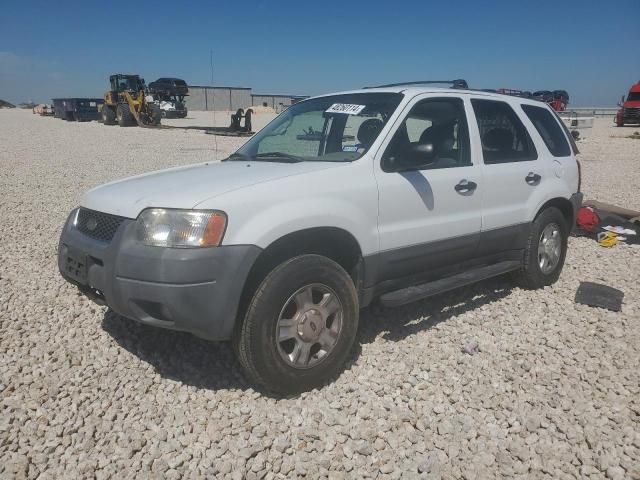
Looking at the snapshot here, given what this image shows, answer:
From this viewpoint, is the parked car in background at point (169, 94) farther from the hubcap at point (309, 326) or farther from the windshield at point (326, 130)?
the hubcap at point (309, 326)

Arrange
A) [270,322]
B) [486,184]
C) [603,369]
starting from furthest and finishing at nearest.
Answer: [486,184], [603,369], [270,322]

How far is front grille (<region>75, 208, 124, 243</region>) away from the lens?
3.02 m

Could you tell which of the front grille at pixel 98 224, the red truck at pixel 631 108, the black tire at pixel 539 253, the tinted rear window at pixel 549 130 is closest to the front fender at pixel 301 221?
the front grille at pixel 98 224

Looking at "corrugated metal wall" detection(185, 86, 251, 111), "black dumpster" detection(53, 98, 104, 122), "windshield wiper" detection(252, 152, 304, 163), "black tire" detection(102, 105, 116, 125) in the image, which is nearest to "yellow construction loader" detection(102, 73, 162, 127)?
"black tire" detection(102, 105, 116, 125)

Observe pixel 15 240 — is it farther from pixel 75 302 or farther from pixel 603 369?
pixel 603 369

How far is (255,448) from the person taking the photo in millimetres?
2631

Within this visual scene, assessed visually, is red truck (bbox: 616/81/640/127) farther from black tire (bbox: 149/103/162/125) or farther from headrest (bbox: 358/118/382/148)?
headrest (bbox: 358/118/382/148)

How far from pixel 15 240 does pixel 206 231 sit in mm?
4667

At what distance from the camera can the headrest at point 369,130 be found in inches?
137


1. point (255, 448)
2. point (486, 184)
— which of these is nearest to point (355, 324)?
point (255, 448)

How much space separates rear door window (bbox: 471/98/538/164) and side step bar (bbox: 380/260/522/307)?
2.95 feet

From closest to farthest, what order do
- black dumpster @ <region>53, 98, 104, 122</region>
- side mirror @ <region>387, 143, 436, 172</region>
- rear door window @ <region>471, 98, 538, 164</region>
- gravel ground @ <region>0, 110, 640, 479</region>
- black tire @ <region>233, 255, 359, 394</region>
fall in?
gravel ground @ <region>0, 110, 640, 479</region>, black tire @ <region>233, 255, 359, 394</region>, side mirror @ <region>387, 143, 436, 172</region>, rear door window @ <region>471, 98, 538, 164</region>, black dumpster @ <region>53, 98, 104, 122</region>

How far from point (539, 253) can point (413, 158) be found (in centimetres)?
214

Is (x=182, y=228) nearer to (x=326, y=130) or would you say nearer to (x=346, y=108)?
(x=346, y=108)
